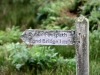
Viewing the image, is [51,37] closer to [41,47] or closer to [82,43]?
[82,43]

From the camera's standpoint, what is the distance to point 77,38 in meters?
3.87

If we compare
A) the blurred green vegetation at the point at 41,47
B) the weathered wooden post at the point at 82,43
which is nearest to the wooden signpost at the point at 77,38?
the weathered wooden post at the point at 82,43

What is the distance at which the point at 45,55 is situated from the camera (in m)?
5.10

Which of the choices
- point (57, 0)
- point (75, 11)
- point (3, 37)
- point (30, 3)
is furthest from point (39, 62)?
point (30, 3)

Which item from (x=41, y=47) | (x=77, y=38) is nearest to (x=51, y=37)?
(x=77, y=38)

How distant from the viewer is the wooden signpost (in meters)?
3.83

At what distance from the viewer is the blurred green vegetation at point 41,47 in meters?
5.07

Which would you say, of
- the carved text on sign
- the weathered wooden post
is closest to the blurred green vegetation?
the weathered wooden post

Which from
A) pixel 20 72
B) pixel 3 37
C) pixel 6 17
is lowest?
pixel 20 72

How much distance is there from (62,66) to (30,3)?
7382mm

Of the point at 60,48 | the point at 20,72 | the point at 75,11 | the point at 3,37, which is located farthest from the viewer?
the point at 75,11

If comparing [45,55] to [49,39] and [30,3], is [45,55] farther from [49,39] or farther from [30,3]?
[30,3]

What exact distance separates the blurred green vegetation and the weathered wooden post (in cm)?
81

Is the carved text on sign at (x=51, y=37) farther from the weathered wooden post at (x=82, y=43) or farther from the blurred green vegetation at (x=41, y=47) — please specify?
the blurred green vegetation at (x=41, y=47)
